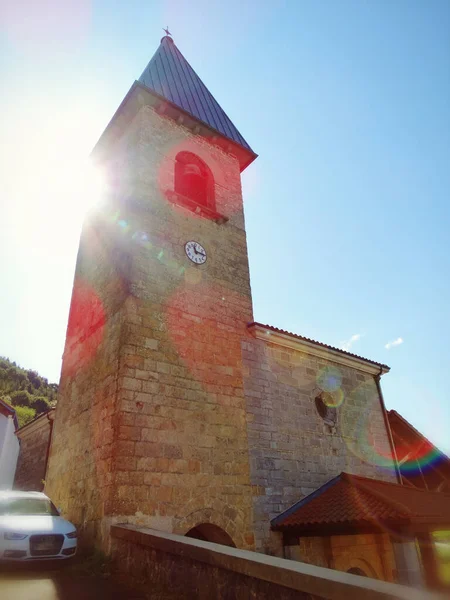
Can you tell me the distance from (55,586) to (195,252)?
22.4ft

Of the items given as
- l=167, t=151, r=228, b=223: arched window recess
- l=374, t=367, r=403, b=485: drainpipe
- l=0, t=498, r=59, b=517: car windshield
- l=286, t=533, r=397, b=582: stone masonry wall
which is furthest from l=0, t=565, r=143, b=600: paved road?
l=374, t=367, r=403, b=485: drainpipe

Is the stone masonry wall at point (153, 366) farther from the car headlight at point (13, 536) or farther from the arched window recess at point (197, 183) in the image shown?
the car headlight at point (13, 536)

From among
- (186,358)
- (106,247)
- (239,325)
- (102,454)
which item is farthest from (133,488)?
(106,247)

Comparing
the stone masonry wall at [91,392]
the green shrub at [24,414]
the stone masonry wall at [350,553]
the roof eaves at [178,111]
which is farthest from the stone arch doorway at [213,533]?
the green shrub at [24,414]

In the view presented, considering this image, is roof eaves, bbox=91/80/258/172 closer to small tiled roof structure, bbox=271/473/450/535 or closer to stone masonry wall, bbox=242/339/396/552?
A: stone masonry wall, bbox=242/339/396/552

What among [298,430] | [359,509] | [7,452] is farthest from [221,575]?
[7,452]

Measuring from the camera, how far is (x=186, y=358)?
315 inches

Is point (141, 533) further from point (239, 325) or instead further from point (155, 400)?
point (239, 325)

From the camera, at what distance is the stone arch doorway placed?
23.0 ft

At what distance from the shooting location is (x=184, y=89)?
13062 millimetres

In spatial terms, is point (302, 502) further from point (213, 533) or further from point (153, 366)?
point (153, 366)

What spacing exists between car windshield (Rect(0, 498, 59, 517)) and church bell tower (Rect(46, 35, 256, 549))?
1.71 ft

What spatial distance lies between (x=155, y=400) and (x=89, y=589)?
2.95 metres

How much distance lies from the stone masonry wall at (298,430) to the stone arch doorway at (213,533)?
2.29 feet
